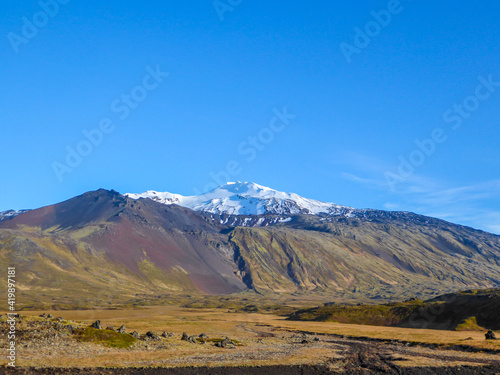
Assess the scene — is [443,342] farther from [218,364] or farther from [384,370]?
[218,364]

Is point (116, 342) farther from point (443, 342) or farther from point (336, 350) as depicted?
point (443, 342)

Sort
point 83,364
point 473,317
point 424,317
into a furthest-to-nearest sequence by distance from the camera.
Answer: point 424,317 → point 473,317 → point 83,364

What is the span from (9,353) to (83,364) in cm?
985

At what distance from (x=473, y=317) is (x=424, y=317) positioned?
15.9 metres

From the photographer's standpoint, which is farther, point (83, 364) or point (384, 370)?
point (384, 370)

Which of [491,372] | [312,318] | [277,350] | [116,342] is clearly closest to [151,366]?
[116,342]

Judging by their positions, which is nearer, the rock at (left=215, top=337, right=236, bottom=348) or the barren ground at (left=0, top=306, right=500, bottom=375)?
the barren ground at (left=0, top=306, right=500, bottom=375)

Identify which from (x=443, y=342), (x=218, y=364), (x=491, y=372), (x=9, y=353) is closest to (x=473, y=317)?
(x=443, y=342)

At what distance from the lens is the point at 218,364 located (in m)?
55.4

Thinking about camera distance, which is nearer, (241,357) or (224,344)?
(241,357)

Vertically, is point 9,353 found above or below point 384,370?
above

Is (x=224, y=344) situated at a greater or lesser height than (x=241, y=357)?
greater

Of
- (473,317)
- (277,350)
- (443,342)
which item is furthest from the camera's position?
(473,317)

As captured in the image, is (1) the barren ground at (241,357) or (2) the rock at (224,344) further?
(2) the rock at (224,344)
